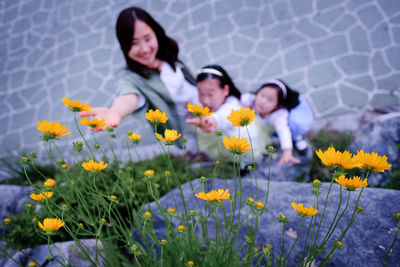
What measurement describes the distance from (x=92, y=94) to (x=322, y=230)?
2.52 metres

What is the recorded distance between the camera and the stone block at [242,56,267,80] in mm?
2514

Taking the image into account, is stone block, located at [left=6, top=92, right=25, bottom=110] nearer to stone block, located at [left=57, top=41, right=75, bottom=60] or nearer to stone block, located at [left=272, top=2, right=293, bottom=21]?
stone block, located at [left=57, top=41, right=75, bottom=60]

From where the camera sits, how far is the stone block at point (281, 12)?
8.74 ft

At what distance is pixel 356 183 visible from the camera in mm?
612

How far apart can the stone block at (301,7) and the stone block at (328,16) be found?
0.34 feet

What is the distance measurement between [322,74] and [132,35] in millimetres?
1735

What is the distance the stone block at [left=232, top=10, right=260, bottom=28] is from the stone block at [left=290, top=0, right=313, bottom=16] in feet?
1.19

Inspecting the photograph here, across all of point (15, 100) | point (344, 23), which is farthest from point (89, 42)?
point (344, 23)

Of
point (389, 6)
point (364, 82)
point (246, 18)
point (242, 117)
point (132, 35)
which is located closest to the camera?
point (242, 117)

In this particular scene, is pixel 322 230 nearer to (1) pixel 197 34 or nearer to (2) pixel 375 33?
(2) pixel 375 33

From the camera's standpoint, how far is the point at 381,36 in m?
2.35

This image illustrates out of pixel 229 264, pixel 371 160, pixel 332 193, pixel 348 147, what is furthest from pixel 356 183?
pixel 348 147

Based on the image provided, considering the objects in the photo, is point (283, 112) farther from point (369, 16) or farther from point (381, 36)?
point (369, 16)

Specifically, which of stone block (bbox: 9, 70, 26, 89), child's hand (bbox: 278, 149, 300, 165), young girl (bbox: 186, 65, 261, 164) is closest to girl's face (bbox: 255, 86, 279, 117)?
young girl (bbox: 186, 65, 261, 164)
